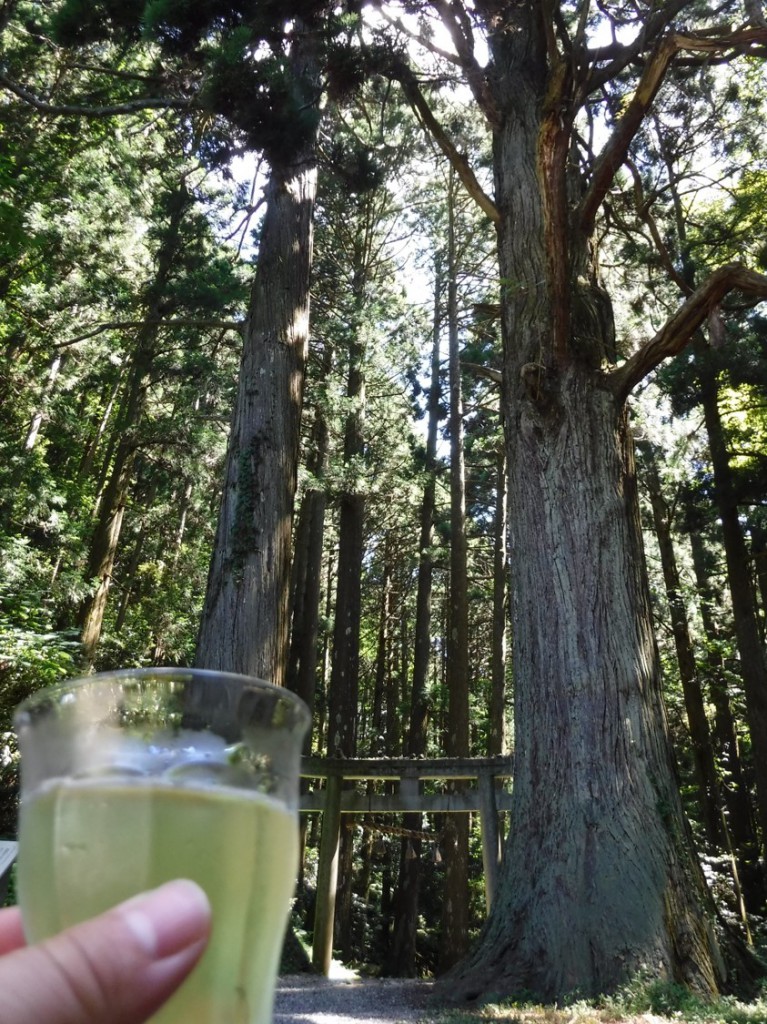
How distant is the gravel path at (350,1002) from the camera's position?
4.98 metres

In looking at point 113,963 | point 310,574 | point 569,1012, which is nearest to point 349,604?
point 310,574

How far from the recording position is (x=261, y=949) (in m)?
0.66

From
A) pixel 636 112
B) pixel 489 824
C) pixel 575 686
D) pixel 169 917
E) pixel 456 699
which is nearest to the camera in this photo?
pixel 169 917

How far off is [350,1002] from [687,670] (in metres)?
9.40

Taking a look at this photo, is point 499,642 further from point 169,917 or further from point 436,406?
point 169,917

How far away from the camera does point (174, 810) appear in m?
0.61

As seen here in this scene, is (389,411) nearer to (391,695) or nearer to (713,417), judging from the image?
(713,417)

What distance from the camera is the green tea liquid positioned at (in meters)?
0.61

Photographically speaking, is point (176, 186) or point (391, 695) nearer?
point (176, 186)

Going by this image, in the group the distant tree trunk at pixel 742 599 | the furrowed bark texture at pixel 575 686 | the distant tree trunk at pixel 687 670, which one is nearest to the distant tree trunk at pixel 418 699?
the distant tree trunk at pixel 687 670

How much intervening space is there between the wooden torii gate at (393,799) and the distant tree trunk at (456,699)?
2.86m

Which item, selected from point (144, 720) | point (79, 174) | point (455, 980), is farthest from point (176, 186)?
point (144, 720)

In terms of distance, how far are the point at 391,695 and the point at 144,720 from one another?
24643 mm

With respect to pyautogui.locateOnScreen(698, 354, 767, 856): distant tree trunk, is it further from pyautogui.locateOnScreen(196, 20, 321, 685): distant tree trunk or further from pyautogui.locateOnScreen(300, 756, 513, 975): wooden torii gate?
pyautogui.locateOnScreen(196, 20, 321, 685): distant tree trunk
